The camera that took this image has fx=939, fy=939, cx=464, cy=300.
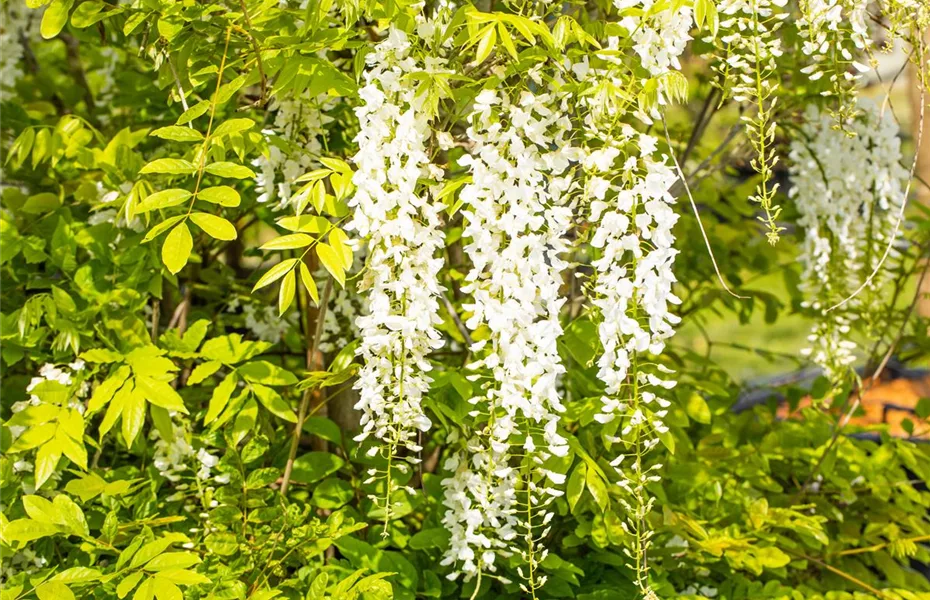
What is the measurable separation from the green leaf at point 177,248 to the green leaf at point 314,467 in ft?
2.36

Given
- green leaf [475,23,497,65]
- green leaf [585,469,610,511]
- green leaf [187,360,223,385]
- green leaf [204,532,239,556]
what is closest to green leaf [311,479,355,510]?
green leaf [204,532,239,556]

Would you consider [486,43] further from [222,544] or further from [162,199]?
[222,544]

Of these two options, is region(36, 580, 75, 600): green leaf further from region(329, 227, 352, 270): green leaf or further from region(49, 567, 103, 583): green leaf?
region(329, 227, 352, 270): green leaf

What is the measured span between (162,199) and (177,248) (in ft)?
0.33

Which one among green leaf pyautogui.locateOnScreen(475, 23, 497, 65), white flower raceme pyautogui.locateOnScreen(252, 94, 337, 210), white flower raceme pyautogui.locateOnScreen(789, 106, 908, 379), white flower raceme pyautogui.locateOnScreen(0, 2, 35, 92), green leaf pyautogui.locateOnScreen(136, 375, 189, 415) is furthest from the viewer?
white flower raceme pyautogui.locateOnScreen(0, 2, 35, 92)

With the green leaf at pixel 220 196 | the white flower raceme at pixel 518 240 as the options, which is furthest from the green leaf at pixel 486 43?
the green leaf at pixel 220 196

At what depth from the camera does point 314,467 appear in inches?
82.5

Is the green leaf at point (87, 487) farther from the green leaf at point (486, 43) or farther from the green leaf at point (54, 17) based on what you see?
the green leaf at point (486, 43)

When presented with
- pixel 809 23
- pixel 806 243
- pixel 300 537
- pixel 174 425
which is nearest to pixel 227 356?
pixel 174 425

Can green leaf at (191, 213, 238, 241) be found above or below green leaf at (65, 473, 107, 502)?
above

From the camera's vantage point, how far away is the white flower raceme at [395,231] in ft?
5.15

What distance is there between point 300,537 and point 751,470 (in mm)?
1143

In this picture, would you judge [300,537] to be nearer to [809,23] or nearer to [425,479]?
[425,479]

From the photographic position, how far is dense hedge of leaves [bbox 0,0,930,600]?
160cm
